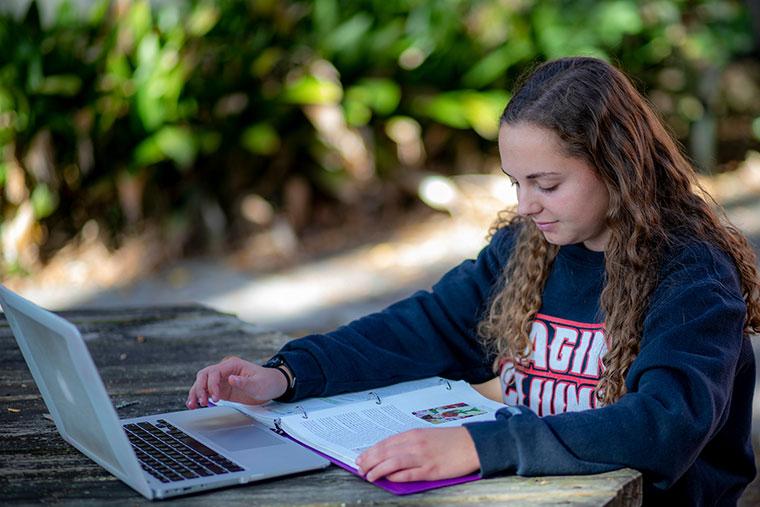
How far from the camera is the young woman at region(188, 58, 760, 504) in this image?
1680mm

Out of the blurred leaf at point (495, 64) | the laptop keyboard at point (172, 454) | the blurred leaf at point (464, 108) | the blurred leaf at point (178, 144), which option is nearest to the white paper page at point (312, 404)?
the laptop keyboard at point (172, 454)

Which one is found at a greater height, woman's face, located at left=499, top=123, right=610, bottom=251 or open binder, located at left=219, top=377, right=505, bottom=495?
woman's face, located at left=499, top=123, right=610, bottom=251

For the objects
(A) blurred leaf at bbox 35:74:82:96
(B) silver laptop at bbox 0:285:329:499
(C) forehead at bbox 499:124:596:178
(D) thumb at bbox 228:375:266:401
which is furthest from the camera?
(A) blurred leaf at bbox 35:74:82:96

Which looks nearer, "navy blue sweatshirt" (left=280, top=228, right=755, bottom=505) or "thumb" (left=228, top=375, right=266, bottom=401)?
"navy blue sweatshirt" (left=280, top=228, right=755, bottom=505)

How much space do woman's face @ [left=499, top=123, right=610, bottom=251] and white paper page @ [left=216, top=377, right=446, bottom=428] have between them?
1.44ft

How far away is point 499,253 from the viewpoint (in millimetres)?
2352

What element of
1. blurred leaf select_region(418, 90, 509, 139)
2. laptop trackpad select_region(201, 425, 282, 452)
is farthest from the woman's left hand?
blurred leaf select_region(418, 90, 509, 139)

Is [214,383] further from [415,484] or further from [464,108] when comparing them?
[464,108]

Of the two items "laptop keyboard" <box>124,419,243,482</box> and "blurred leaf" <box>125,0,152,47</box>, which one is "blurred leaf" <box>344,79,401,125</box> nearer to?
"blurred leaf" <box>125,0,152,47</box>

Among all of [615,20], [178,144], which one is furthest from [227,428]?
[615,20]

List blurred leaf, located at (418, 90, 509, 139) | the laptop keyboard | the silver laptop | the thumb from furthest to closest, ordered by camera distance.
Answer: blurred leaf, located at (418, 90, 509, 139), the thumb, the laptop keyboard, the silver laptop

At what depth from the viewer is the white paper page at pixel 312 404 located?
1.99m

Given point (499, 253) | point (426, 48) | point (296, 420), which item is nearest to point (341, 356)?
point (296, 420)

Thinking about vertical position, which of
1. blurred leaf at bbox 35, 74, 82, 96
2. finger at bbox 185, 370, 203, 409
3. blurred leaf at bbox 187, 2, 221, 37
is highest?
blurred leaf at bbox 187, 2, 221, 37
